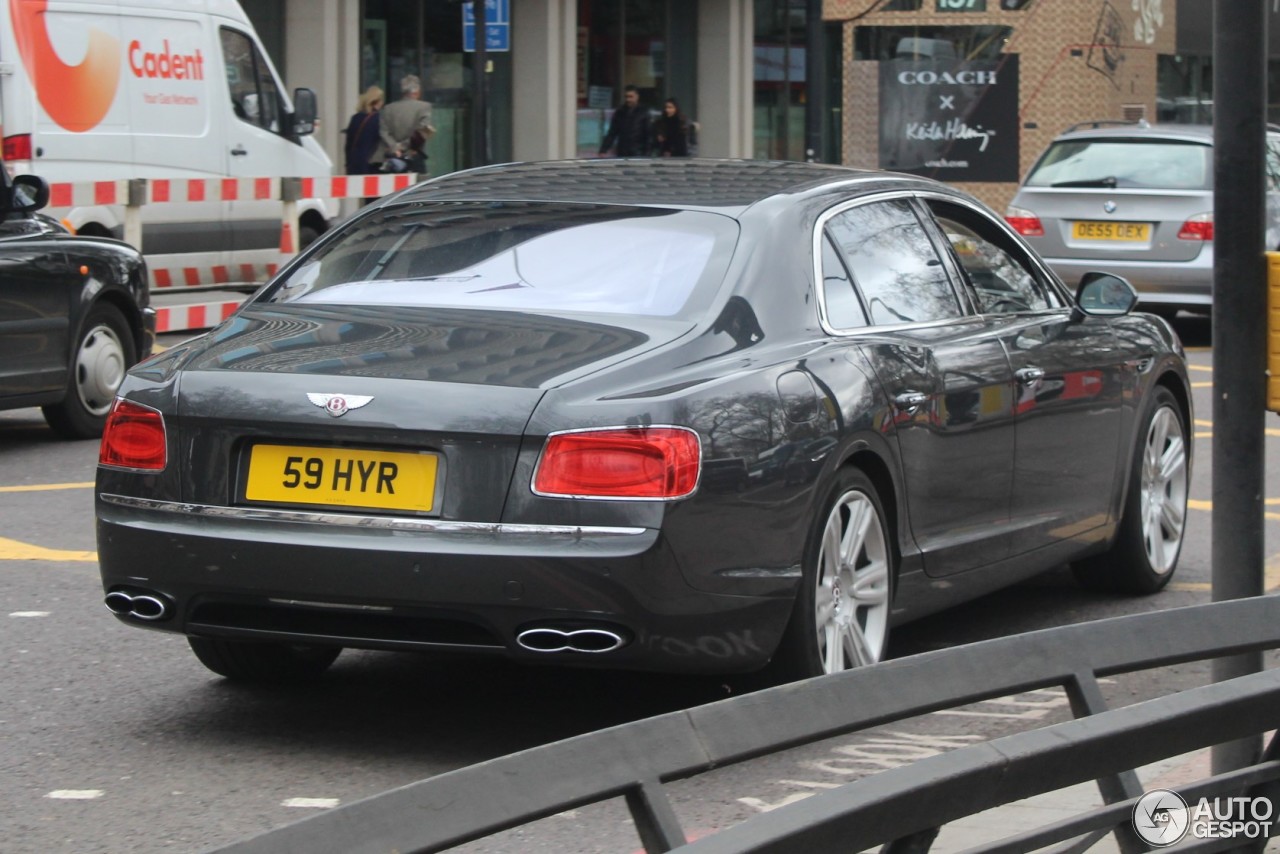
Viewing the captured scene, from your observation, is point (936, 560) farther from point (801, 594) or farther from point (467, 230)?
point (467, 230)

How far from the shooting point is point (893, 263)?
6.32m

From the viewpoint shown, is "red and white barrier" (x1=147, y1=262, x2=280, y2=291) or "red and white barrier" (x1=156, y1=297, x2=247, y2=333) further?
"red and white barrier" (x1=147, y1=262, x2=280, y2=291)

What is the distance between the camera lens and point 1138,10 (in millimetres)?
34125

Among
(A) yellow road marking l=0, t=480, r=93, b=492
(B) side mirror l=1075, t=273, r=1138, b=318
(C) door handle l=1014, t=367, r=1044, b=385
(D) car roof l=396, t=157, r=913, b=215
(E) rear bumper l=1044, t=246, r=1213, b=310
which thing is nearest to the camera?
(D) car roof l=396, t=157, r=913, b=215

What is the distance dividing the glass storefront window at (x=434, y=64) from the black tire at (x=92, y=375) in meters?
16.2

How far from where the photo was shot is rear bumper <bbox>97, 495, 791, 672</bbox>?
191 inches

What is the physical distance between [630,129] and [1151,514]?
21.2 metres

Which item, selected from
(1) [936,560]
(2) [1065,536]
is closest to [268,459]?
(1) [936,560]

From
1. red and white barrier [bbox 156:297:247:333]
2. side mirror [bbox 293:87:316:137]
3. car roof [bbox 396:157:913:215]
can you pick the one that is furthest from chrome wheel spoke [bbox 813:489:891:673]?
side mirror [bbox 293:87:316:137]

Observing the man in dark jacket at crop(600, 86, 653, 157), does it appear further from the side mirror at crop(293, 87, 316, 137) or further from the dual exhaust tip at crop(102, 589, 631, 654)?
the dual exhaust tip at crop(102, 589, 631, 654)

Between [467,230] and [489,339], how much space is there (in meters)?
0.83

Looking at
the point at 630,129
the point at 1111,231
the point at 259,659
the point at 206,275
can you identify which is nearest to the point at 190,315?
the point at 206,275

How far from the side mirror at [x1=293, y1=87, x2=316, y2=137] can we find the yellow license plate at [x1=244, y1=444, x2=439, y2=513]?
13.2 meters

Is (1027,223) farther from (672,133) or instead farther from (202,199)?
(672,133)
